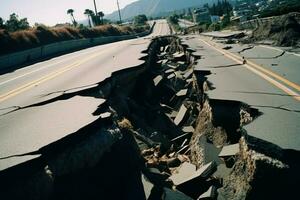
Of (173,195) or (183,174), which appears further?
(183,174)

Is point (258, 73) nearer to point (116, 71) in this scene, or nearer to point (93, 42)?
point (116, 71)

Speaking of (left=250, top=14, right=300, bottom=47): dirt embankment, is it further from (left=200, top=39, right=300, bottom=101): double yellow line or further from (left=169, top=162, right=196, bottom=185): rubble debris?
(left=169, top=162, right=196, bottom=185): rubble debris

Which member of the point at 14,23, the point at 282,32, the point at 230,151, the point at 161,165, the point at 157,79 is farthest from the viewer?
the point at 14,23

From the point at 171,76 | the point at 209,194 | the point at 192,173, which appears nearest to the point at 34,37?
the point at 171,76

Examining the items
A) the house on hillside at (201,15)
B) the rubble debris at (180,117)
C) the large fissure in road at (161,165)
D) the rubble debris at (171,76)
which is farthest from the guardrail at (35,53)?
the house on hillside at (201,15)

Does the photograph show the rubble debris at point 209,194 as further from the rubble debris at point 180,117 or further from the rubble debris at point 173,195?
the rubble debris at point 180,117

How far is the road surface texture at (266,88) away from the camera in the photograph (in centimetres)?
412

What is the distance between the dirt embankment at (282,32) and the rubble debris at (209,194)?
10.0 m

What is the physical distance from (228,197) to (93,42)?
129 ft

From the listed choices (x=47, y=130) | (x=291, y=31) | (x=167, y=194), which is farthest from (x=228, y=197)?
(x=291, y=31)

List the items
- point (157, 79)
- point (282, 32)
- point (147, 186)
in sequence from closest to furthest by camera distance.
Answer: point (147, 186) < point (157, 79) < point (282, 32)

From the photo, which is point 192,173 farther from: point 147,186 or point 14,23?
point 14,23

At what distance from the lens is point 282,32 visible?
14.5 metres

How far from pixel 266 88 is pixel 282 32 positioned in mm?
9189
